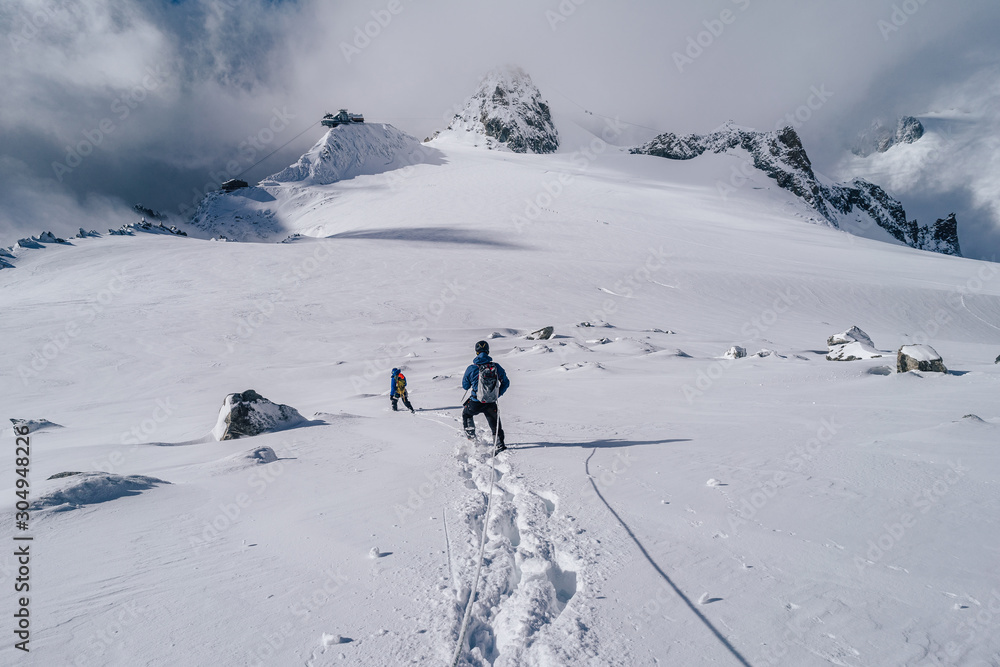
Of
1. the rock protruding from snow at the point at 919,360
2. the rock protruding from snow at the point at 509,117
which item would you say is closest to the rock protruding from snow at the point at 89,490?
the rock protruding from snow at the point at 919,360

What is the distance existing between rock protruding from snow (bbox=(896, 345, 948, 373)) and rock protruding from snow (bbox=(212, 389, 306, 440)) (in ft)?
37.0

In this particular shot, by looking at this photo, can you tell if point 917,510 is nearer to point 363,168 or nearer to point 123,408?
point 123,408

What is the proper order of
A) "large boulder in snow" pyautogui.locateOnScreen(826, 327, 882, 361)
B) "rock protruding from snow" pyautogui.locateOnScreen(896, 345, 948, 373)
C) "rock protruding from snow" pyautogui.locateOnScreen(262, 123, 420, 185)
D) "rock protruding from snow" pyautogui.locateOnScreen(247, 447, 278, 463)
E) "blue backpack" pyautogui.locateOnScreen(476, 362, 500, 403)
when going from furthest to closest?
"rock protruding from snow" pyautogui.locateOnScreen(262, 123, 420, 185) → "large boulder in snow" pyautogui.locateOnScreen(826, 327, 882, 361) → "rock protruding from snow" pyautogui.locateOnScreen(896, 345, 948, 373) → "blue backpack" pyautogui.locateOnScreen(476, 362, 500, 403) → "rock protruding from snow" pyautogui.locateOnScreen(247, 447, 278, 463)

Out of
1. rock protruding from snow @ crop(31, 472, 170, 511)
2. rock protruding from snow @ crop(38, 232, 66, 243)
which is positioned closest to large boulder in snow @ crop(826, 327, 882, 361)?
rock protruding from snow @ crop(31, 472, 170, 511)

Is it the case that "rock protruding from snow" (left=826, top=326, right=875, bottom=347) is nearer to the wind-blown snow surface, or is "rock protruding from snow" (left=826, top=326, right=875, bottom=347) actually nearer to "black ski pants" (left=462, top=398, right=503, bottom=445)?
the wind-blown snow surface

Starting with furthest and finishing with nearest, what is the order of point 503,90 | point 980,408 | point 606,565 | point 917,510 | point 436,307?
point 503,90 < point 436,307 < point 980,408 < point 917,510 < point 606,565

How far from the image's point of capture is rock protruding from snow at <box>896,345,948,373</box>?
8.66 metres

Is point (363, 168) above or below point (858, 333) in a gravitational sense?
above

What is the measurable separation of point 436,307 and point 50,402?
42.6ft

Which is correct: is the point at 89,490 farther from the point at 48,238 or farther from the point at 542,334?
the point at 48,238

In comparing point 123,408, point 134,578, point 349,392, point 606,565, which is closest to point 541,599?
point 606,565

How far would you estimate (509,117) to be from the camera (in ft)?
417

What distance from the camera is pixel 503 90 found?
5448 inches

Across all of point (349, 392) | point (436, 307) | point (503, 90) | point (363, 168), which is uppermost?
point (503, 90)
